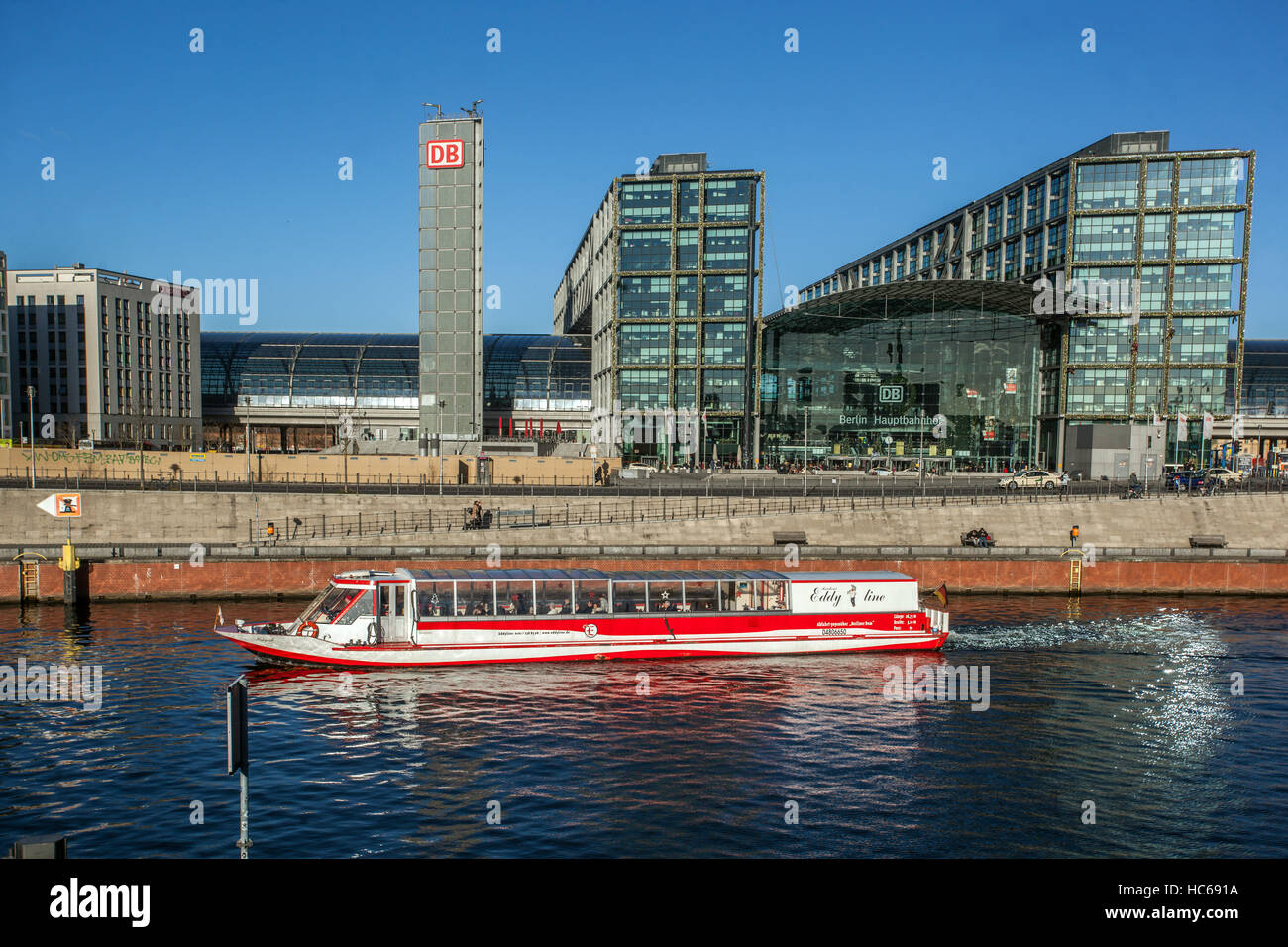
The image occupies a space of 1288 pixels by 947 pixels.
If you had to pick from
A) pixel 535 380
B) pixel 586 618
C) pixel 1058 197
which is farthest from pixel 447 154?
pixel 1058 197

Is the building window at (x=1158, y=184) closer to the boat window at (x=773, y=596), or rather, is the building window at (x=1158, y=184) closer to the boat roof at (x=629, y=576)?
the boat roof at (x=629, y=576)

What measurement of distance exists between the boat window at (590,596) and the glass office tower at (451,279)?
52474 mm

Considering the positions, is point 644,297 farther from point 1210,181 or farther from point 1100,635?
point 1100,635

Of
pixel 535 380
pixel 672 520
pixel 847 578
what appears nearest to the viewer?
pixel 847 578

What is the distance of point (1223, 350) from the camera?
104 meters

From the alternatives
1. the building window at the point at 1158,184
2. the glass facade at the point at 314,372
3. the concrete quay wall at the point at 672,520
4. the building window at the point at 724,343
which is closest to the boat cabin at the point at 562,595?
the concrete quay wall at the point at 672,520

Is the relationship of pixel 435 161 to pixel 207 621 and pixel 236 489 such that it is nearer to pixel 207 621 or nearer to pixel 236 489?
pixel 236 489

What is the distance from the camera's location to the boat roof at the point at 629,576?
3828cm

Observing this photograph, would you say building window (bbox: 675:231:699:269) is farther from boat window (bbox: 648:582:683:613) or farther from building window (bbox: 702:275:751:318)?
boat window (bbox: 648:582:683:613)

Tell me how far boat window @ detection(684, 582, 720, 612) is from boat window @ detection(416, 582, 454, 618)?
34.9 ft

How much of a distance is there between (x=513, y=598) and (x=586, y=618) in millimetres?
3361

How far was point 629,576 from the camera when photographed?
4016 cm

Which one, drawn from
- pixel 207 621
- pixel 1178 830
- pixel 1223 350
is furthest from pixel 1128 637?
pixel 1223 350

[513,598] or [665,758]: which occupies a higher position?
[513,598]
